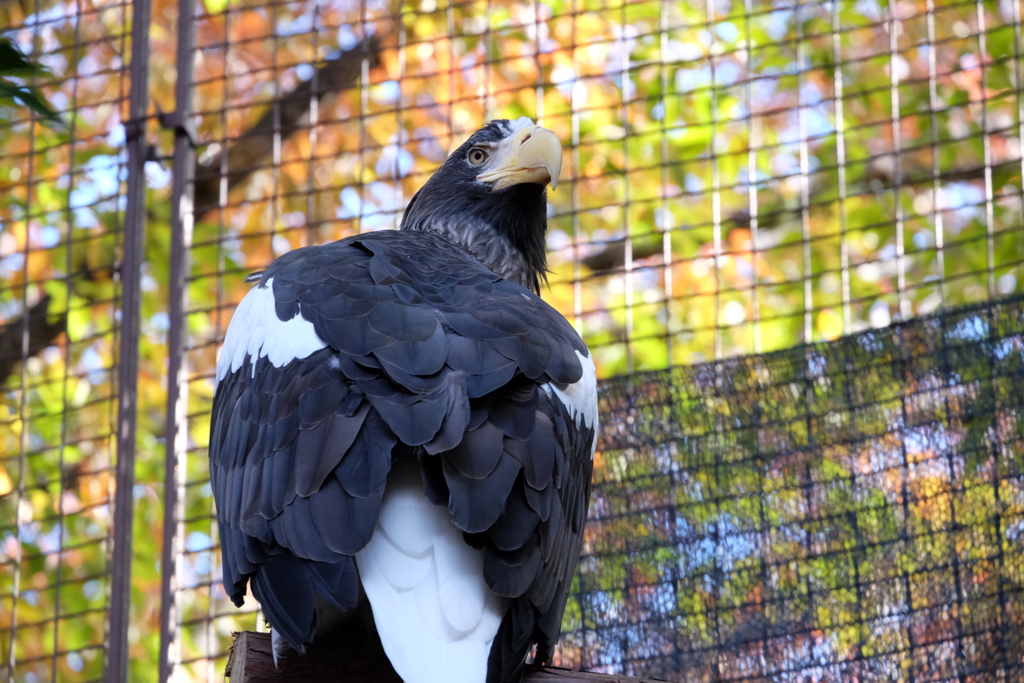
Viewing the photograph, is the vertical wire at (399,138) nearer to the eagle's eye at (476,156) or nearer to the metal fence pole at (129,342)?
the eagle's eye at (476,156)

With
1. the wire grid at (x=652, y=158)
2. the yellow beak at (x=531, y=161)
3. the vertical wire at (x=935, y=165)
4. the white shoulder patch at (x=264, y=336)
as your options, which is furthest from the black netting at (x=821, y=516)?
the wire grid at (x=652, y=158)

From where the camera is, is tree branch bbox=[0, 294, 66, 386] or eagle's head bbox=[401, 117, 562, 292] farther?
tree branch bbox=[0, 294, 66, 386]

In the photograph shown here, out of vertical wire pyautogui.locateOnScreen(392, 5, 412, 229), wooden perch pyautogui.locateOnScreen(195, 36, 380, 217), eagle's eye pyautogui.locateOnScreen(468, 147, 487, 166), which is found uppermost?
wooden perch pyautogui.locateOnScreen(195, 36, 380, 217)

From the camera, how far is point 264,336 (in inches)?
95.2

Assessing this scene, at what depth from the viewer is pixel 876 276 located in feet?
23.4

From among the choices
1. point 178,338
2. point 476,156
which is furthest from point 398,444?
point 178,338

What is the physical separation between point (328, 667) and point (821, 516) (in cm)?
163

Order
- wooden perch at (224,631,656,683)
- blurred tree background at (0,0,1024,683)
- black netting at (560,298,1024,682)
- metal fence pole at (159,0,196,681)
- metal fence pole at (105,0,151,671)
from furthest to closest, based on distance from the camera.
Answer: blurred tree background at (0,0,1024,683), metal fence pole at (159,0,196,681), metal fence pole at (105,0,151,671), black netting at (560,298,1024,682), wooden perch at (224,631,656,683)

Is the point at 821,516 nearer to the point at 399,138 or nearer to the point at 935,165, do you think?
the point at 935,165

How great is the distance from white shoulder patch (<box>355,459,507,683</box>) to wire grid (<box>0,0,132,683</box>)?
283cm

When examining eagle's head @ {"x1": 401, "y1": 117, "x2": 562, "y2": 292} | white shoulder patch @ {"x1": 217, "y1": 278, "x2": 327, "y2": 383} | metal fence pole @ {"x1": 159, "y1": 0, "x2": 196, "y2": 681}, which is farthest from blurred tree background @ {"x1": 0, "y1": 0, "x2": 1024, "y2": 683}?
white shoulder patch @ {"x1": 217, "y1": 278, "x2": 327, "y2": 383}

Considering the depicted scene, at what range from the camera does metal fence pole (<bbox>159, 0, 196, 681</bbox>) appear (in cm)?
380

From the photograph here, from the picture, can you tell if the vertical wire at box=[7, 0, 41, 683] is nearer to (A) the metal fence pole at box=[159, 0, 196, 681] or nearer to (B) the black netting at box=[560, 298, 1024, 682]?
(A) the metal fence pole at box=[159, 0, 196, 681]

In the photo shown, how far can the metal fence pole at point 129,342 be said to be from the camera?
370 cm
